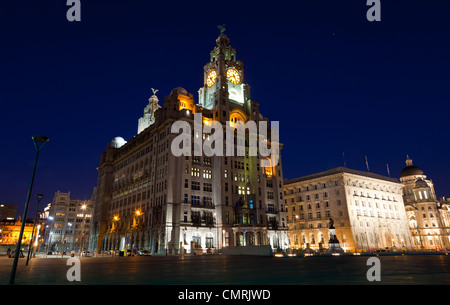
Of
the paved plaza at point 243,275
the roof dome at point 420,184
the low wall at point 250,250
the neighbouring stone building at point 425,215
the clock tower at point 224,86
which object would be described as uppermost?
the clock tower at point 224,86

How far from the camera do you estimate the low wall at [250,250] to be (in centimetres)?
4075

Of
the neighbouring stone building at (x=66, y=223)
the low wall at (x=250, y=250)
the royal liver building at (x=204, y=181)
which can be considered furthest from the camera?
the neighbouring stone building at (x=66, y=223)

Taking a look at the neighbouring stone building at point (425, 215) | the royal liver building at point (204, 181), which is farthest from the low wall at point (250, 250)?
the neighbouring stone building at point (425, 215)

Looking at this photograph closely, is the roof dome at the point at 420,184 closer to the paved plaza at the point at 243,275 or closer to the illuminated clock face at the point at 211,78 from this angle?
the illuminated clock face at the point at 211,78

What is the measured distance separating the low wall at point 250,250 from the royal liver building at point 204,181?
16640 millimetres

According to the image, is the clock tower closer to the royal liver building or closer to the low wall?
the royal liver building

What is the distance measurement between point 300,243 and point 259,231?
32.7 m

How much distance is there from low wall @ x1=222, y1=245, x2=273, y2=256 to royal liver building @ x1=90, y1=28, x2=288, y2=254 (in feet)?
54.6

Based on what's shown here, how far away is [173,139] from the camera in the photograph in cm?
7831

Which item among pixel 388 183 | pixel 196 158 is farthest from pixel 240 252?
pixel 388 183

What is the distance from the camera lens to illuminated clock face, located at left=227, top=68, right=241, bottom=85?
98312 millimetres

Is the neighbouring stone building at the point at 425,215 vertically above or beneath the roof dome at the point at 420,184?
beneath

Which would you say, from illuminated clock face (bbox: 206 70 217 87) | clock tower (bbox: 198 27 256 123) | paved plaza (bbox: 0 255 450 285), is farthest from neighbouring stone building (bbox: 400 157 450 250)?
paved plaza (bbox: 0 255 450 285)
